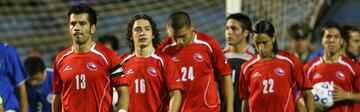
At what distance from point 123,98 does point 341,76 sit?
2.41 metres

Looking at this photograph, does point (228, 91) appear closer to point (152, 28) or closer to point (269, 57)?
point (269, 57)

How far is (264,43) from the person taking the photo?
6.92 m

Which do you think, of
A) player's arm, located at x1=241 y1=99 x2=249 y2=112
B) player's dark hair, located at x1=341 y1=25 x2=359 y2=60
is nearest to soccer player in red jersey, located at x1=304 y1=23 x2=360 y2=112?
player's dark hair, located at x1=341 y1=25 x2=359 y2=60

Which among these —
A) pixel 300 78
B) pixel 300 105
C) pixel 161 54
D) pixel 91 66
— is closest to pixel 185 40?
pixel 161 54

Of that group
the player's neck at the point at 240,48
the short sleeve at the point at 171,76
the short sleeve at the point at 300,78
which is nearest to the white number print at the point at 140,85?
the short sleeve at the point at 171,76

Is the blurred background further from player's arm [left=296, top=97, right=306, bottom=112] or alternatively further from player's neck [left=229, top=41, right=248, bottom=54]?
player's arm [left=296, top=97, right=306, bottom=112]

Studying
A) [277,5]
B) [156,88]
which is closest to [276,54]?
[156,88]

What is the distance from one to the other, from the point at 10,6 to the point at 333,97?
20.8 feet

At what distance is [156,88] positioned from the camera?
20.8 feet

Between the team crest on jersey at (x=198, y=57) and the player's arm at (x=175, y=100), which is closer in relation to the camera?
the player's arm at (x=175, y=100)

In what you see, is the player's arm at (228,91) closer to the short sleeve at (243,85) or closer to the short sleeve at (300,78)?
the short sleeve at (243,85)

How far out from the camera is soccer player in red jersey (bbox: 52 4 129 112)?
5789 mm

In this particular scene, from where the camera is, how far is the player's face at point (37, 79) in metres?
8.59

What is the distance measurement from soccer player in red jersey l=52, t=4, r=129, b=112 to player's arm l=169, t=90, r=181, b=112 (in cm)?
42
